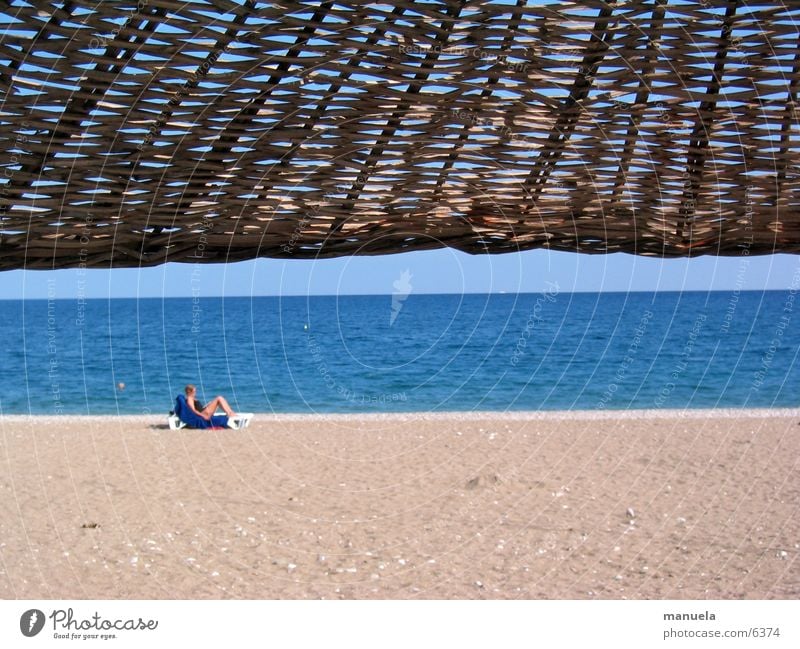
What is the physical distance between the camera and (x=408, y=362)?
1495 centimetres

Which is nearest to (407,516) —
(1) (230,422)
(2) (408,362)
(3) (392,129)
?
(3) (392,129)

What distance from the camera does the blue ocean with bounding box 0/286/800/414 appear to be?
37.1 ft

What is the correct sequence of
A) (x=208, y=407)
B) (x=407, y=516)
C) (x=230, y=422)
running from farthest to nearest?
(x=208, y=407) → (x=230, y=422) → (x=407, y=516)

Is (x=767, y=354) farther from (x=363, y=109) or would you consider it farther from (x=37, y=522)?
(x=363, y=109)

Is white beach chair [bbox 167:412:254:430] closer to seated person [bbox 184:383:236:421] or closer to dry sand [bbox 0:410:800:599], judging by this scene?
seated person [bbox 184:383:236:421]

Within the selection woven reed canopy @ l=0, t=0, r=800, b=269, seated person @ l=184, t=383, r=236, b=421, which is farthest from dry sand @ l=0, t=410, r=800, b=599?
woven reed canopy @ l=0, t=0, r=800, b=269

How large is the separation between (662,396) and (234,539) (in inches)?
347

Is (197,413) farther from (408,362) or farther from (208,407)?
(408,362)

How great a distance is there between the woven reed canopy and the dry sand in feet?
A: 4.95

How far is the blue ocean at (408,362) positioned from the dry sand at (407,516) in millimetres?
1540

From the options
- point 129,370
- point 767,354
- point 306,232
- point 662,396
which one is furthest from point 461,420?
point 767,354

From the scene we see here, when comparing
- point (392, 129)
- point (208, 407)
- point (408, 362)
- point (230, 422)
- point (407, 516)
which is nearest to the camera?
point (392, 129)

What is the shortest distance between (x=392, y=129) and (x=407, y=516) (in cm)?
264

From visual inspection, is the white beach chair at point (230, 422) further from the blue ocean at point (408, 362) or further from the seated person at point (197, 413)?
the blue ocean at point (408, 362)
